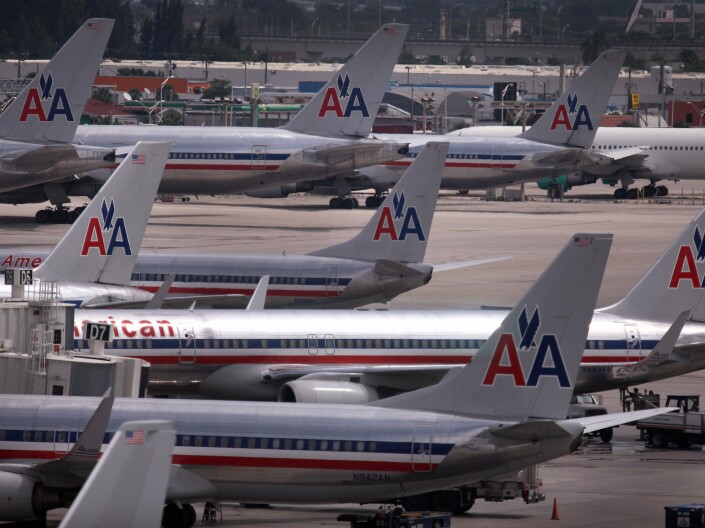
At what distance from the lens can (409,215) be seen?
1937 inches

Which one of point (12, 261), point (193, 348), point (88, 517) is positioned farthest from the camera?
point (12, 261)

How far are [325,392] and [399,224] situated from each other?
49.1ft

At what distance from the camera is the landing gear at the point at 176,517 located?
1045 inches

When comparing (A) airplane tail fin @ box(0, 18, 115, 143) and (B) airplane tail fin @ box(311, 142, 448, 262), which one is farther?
(A) airplane tail fin @ box(0, 18, 115, 143)

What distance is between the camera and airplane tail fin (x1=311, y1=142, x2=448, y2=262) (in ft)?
161

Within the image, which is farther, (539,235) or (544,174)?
(544,174)

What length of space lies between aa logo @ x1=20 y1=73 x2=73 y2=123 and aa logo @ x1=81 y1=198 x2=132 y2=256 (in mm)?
28059

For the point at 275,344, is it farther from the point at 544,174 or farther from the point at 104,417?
the point at 544,174

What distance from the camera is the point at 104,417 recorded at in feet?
77.9

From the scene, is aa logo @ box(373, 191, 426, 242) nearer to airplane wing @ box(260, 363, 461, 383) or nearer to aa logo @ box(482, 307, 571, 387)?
airplane wing @ box(260, 363, 461, 383)

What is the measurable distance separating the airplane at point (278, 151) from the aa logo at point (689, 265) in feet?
138

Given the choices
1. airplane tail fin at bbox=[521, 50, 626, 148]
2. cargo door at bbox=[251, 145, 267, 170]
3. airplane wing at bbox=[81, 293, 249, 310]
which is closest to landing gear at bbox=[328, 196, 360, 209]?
airplane tail fin at bbox=[521, 50, 626, 148]

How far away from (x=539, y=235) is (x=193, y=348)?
49.3 metres

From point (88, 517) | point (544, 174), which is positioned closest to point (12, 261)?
point (88, 517)
